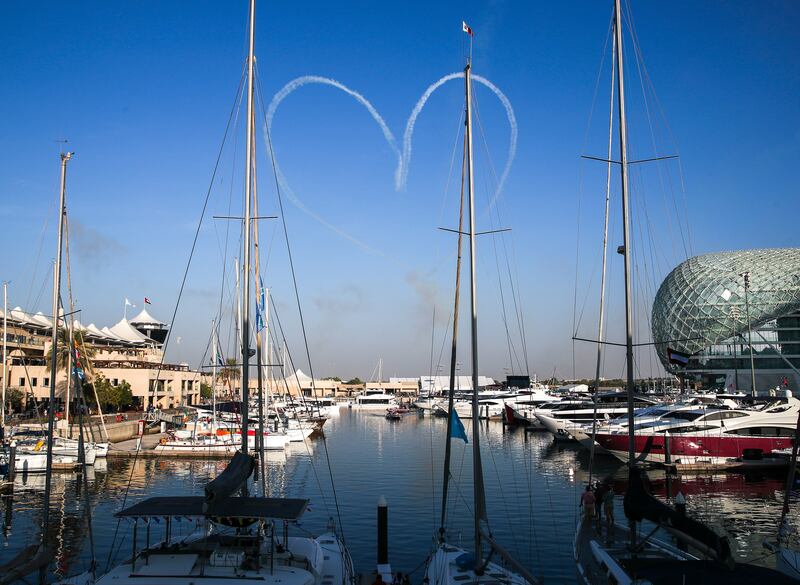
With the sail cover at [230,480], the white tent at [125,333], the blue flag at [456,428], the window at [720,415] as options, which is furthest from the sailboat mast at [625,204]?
the white tent at [125,333]

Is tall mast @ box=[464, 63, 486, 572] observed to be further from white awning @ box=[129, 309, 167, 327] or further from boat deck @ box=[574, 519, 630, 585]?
white awning @ box=[129, 309, 167, 327]

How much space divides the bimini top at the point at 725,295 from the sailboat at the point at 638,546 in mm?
101190

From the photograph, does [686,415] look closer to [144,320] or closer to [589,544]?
[589,544]

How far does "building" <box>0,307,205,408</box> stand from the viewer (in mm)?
76000

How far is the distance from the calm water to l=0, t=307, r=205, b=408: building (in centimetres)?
1765

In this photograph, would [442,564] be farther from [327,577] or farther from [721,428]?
[721,428]

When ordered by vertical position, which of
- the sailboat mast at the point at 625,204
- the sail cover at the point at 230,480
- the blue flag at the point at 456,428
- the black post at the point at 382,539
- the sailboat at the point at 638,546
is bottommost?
the black post at the point at 382,539

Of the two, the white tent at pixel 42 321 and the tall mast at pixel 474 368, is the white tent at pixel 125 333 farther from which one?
the tall mast at pixel 474 368

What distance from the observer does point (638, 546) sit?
17.5m

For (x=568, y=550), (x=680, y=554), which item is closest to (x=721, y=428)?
Answer: (x=568, y=550)

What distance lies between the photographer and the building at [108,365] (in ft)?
249

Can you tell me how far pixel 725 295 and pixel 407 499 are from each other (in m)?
99.4

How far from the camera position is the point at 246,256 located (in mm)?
20984

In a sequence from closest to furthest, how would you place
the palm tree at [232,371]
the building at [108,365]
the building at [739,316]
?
the palm tree at [232,371]
the building at [108,365]
the building at [739,316]
